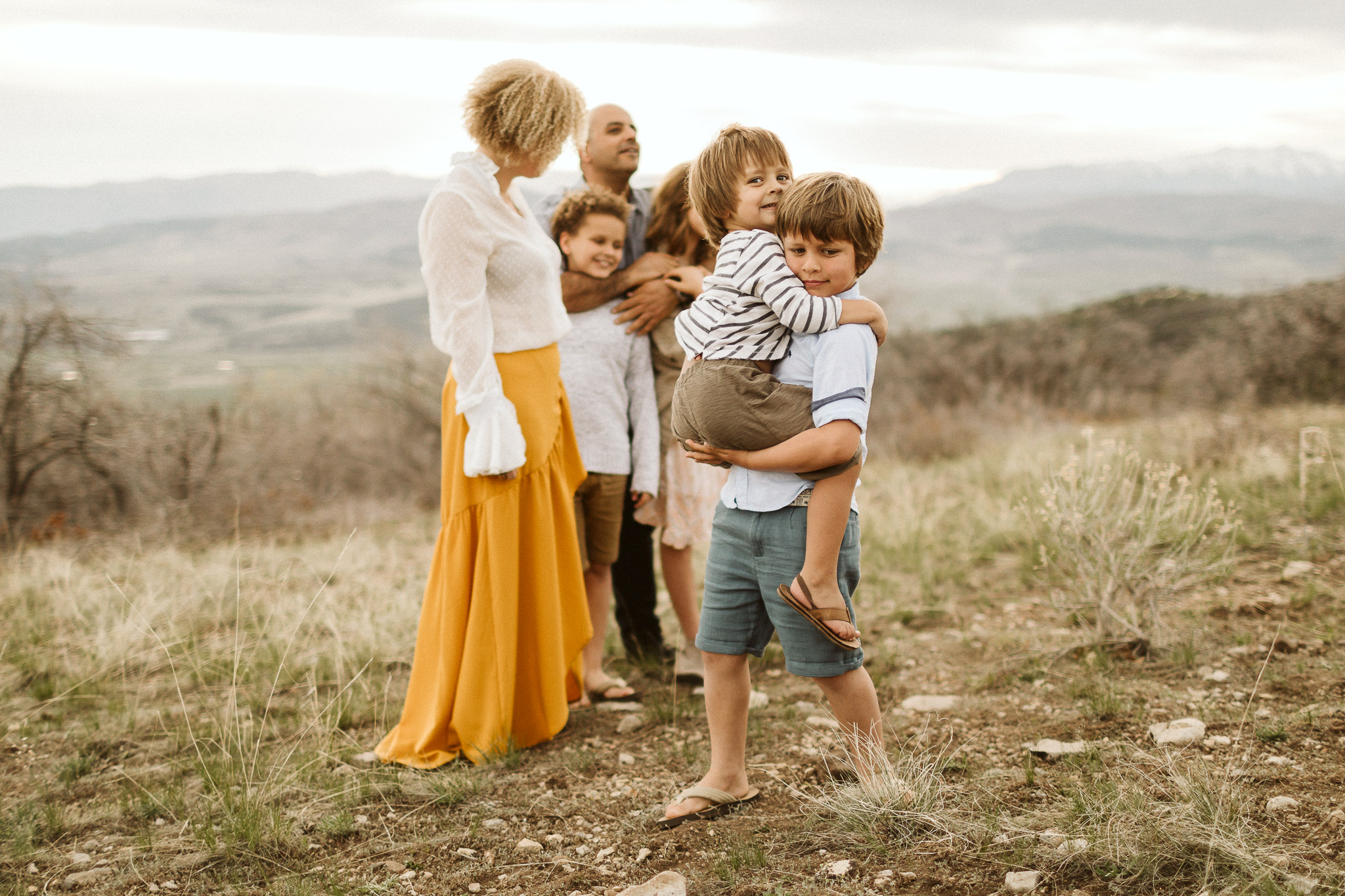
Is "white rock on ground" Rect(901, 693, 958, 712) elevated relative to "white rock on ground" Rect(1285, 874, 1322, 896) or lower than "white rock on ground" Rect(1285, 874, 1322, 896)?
lower

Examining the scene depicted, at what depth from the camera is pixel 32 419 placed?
8.05 meters

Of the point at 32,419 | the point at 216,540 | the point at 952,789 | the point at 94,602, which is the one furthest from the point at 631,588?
the point at 32,419

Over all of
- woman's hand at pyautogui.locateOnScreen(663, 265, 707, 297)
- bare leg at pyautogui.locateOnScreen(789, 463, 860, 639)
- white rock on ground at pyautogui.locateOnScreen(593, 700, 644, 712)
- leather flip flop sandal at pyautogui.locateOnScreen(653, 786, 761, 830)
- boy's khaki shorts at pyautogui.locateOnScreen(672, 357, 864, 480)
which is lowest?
white rock on ground at pyautogui.locateOnScreen(593, 700, 644, 712)

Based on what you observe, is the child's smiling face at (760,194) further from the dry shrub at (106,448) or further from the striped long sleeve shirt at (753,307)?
the dry shrub at (106,448)

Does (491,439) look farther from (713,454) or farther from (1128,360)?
→ (1128,360)

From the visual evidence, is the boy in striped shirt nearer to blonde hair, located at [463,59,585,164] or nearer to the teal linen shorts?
the teal linen shorts

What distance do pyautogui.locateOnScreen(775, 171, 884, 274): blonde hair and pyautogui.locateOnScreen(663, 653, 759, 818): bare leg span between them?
45.5 inches

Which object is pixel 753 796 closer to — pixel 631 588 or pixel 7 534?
pixel 631 588

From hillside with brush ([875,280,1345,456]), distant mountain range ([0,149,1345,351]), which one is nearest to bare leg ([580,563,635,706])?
hillside with brush ([875,280,1345,456])

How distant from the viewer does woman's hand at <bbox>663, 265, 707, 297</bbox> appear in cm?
341

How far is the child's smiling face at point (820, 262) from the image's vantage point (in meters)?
2.19

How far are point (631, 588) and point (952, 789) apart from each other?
5.76 ft

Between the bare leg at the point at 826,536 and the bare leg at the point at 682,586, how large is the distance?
1507mm

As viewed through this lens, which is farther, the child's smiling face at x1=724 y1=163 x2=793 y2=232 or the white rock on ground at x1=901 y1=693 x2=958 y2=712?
the white rock on ground at x1=901 y1=693 x2=958 y2=712
